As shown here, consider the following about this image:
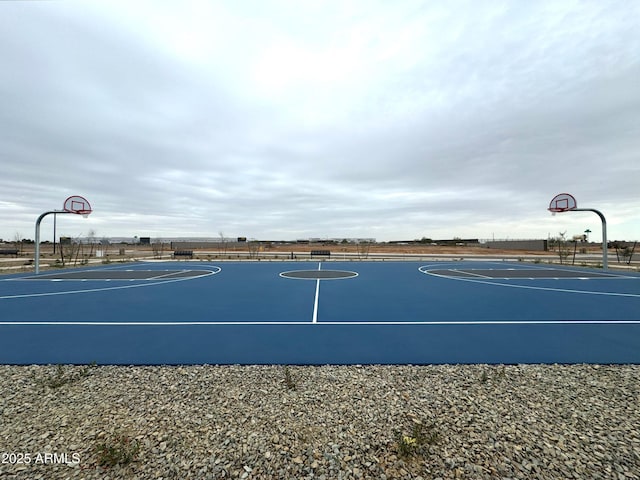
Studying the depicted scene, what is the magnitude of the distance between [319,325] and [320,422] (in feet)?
11.2

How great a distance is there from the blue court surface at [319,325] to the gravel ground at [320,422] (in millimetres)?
530

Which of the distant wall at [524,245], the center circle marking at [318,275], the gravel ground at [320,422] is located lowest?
the gravel ground at [320,422]

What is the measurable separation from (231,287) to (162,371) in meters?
7.61

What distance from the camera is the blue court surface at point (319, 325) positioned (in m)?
4.85

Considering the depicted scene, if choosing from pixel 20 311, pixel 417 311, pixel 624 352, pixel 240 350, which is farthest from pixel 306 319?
pixel 20 311

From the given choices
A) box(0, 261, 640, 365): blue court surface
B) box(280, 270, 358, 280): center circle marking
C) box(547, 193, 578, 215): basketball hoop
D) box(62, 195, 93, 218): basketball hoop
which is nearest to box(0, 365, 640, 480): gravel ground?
box(0, 261, 640, 365): blue court surface

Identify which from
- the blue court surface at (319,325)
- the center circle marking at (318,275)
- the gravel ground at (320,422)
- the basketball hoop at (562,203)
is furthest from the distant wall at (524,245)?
the gravel ground at (320,422)

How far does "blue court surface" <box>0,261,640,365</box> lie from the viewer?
4852mm

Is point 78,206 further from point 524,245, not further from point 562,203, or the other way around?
point 524,245

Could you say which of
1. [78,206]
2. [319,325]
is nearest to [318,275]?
[319,325]

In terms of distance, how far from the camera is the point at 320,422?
3111 millimetres

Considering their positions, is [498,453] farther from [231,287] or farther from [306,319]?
[231,287]

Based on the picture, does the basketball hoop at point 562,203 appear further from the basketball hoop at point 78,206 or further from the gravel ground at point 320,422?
the basketball hoop at point 78,206

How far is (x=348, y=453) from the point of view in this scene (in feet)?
8.77
